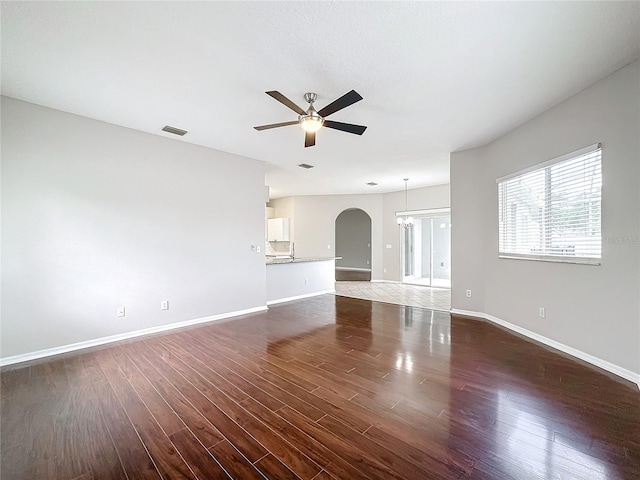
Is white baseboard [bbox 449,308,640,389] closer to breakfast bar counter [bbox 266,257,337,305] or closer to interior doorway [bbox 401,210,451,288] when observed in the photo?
breakfast bar counter [bbox 266,257,337,305]

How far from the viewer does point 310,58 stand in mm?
2271

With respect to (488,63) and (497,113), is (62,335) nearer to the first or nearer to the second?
(488,63)

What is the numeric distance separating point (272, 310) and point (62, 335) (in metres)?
2.92

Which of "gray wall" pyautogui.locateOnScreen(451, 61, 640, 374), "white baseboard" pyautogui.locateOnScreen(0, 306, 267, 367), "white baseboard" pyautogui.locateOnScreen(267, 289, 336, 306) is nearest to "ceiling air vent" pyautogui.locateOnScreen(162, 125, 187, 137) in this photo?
"white baseboard" pyautogui.locateOnScreen(0, 306, 267, 367)

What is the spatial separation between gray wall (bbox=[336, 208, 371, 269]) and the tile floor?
324cm

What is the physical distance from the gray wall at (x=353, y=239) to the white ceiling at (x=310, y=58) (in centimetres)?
817

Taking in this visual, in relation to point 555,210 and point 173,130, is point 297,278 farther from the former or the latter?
point 555,210

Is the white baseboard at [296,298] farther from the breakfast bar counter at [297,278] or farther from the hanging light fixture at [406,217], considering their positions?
the hanging light fixture at [406,217]

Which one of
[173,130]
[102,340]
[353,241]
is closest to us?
[102,340]

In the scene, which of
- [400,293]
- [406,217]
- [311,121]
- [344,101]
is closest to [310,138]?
[311,121]

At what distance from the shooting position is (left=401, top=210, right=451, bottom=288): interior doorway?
26.6 feet

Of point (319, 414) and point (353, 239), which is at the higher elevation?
point (353, 239)

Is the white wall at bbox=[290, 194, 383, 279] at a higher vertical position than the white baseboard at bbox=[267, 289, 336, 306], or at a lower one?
higher

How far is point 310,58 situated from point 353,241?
10.1 meters
